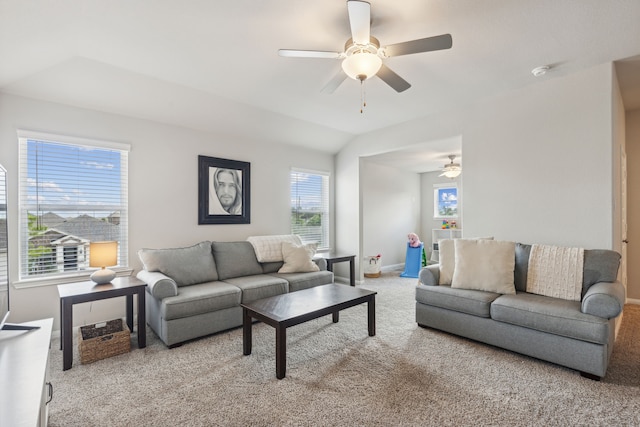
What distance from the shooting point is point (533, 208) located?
346cm

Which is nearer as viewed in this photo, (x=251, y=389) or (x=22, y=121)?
(x=251, y=389)

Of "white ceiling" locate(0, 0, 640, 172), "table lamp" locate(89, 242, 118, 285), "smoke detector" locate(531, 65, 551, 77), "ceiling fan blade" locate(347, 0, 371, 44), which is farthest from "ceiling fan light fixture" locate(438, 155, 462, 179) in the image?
"table lamp" locate(89, 242, 118, 285)

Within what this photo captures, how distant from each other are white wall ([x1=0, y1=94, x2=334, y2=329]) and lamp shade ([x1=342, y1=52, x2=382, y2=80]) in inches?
104

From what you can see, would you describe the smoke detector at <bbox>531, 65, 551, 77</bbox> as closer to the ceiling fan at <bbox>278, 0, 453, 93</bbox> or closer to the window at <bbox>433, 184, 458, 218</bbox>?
the ceiling fan at <bbox>278, 0, 453, 93</bbox>

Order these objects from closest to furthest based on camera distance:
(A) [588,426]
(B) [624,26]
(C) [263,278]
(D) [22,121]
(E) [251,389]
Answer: (A) [588,426] < (E) [251,389] < (B) [624,26] < (D) [22,121] < (C) [263,278]

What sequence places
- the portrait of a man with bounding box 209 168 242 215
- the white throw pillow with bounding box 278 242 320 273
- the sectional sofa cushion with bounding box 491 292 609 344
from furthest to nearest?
the portrait of a man with bounding box 209 168 242 215, the white throw pillow with bounding box 278 242 320 273, the sectional sofa cushion with bounding box 491 292 609 344

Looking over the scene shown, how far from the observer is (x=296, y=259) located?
4.20 metres

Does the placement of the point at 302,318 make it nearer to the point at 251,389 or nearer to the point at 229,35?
the point at 251,389

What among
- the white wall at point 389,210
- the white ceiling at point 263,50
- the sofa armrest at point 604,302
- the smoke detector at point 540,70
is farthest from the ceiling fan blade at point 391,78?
the white wall at point 389,210

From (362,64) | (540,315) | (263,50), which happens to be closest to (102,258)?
(263,50)

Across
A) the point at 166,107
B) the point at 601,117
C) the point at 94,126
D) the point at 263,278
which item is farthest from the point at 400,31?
the point at 94,126

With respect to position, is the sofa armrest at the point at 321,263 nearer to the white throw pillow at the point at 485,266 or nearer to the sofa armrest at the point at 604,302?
the white throw pillow at the point at 485,266

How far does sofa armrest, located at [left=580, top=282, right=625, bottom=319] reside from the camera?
226cm

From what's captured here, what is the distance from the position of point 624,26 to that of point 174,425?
164 inches
